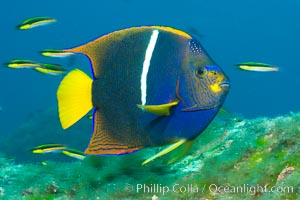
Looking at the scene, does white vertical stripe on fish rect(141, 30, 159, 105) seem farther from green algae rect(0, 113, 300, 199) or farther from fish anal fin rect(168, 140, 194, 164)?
green algae rect(0, 113, 300, 199)

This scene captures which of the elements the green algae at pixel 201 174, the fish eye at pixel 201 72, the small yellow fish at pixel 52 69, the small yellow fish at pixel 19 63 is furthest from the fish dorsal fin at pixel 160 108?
the small yellow fish at pixel 19 63

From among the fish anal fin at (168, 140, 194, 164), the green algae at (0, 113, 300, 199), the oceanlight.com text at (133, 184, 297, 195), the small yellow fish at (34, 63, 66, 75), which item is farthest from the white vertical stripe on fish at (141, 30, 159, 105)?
→ the small yellow fish at (34, 63, 66, 75)

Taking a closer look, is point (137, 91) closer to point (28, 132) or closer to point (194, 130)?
point (194, 130)

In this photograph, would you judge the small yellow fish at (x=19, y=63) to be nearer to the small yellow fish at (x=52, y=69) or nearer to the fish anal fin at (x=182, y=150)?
the small yellow fish at (x=52, y=69)

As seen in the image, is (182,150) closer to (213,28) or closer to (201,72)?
(201,72)

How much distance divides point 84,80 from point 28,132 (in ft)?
59.3

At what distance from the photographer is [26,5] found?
131 m

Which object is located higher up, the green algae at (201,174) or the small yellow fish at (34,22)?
the small yellow fish at (34,22)

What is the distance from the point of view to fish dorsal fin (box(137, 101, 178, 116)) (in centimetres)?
163

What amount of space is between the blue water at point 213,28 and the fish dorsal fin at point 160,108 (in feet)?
374

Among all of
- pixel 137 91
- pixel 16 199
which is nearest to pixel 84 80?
pixel 137 91

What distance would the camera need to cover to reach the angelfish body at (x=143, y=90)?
167 centimetres

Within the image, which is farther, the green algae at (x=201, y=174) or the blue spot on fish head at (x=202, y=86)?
the green algae at (x=201, y=174)

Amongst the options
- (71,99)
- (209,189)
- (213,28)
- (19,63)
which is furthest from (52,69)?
(213,28)
